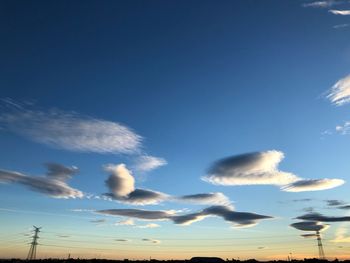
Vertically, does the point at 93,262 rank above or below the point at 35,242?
below

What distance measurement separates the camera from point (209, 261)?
165000mm

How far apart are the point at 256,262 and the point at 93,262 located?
90953 millimetres

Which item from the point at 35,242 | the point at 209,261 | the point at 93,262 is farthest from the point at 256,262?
the point at 35,242

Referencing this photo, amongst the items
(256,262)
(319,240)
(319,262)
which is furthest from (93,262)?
(319,240)

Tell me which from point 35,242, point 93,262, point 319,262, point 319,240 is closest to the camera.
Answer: point 93,262

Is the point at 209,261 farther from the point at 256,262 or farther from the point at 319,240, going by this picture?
the point at 319,240

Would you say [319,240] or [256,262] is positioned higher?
[319,240]

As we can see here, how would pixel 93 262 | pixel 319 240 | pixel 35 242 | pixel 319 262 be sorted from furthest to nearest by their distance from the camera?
pixel 319 240, pixel 35 242, pixel 319 262, pixel 93 262

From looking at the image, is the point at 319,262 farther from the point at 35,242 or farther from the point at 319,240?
the point at 35,242

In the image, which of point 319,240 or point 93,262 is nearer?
point 93,262

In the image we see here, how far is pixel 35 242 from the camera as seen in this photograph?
170m

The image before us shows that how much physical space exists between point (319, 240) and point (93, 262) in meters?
132

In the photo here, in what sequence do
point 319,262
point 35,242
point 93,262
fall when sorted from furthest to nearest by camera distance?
point 35,242 → point 319,262 → point 93,262

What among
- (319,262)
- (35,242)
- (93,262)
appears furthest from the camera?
(35,242)
